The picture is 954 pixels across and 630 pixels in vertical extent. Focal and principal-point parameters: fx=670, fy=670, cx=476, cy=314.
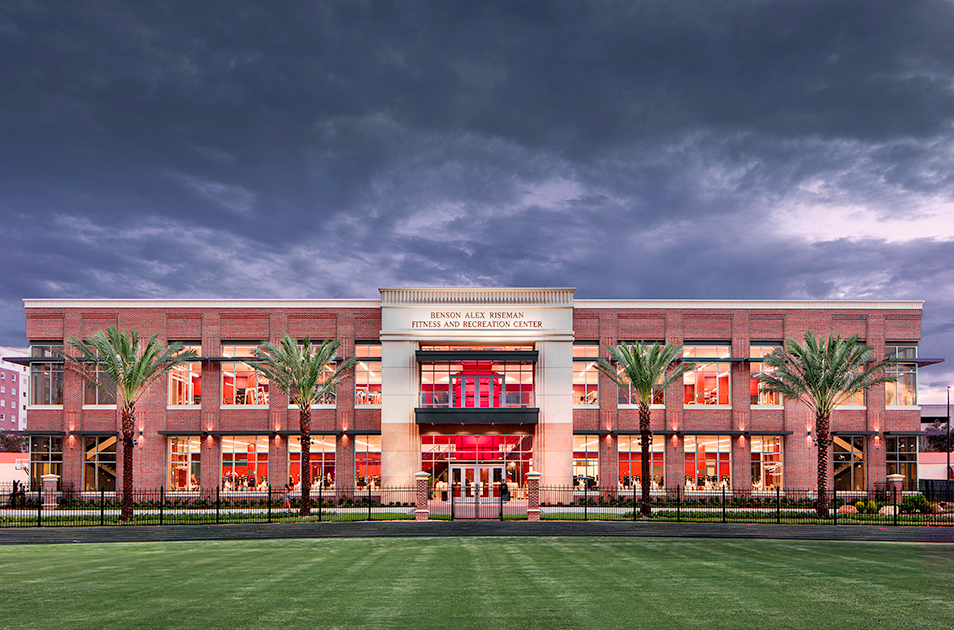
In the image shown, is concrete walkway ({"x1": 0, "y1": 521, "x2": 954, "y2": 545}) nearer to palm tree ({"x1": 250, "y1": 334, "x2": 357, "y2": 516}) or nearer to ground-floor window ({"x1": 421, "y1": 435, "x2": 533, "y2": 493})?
palm tree ({"x1": 250, "y1": 334, "x2": 357, "y2": 516})

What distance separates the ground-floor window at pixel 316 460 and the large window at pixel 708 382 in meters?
26.2

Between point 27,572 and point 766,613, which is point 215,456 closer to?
point 27,572

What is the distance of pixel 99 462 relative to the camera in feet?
157

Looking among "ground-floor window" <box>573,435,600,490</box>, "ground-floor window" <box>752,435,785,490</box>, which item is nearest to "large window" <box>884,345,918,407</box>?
"ground-floor window" <box>752,435,785,490</box>

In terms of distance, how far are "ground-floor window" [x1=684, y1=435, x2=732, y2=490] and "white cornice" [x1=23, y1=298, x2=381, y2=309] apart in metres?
25.2

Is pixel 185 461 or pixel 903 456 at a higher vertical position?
pixel 903 456

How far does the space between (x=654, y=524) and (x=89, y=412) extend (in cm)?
3988

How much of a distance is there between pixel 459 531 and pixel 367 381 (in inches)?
837

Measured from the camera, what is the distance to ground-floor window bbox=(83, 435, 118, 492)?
47719 mm

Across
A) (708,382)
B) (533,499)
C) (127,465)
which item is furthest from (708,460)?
(127,465)

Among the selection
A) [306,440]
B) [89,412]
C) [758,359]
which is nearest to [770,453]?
[758,359]

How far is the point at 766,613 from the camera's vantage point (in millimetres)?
12500

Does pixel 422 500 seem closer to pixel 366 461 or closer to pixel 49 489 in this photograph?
pixel 366 461

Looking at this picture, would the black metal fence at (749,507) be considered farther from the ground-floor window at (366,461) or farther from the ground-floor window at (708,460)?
the ground-floor window at (366,461)
